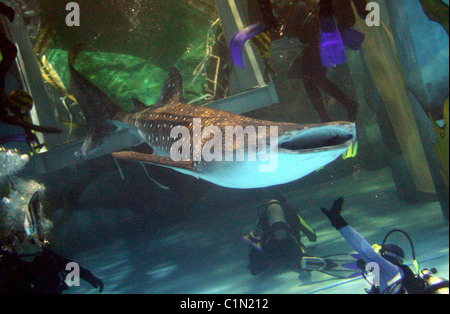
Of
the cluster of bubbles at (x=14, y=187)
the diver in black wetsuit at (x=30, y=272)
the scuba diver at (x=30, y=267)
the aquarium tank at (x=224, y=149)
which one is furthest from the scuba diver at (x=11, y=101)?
the cluster of bubbles at (x=14, y=187)

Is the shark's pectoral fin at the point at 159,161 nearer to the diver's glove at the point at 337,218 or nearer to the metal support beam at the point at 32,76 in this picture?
the diver's glove at the point at 337,218

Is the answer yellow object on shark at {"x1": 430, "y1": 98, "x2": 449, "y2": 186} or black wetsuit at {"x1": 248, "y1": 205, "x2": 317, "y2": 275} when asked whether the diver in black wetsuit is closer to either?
black wetsuit at {"x1": 248, "y1": 205, "x2": 317, "y2": 275}

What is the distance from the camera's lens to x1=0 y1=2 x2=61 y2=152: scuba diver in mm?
4527

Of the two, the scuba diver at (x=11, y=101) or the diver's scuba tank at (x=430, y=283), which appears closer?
the diver's scuba tank at (x=430, y=283)

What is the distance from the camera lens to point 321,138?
6.52 feet

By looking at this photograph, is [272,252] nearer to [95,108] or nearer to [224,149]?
[224,149]

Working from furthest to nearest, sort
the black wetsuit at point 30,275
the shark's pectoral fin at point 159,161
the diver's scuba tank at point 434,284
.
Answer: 1. the black wetsuit at point 30,275
2. the shark's pectoral fin at point 159,161
3. the diver's scuba tank at point 434,284

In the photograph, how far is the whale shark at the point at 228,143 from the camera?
190cm

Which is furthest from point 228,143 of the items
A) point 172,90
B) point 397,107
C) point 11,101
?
point 11,101

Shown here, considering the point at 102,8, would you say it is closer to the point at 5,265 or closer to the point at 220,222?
the point at 5,265

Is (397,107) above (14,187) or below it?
below

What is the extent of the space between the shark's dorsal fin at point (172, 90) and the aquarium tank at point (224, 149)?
0.03 meters

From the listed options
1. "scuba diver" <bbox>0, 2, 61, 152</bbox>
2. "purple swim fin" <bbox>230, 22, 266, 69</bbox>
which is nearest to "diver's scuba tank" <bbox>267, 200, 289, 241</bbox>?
"purple swim fin" <bbox>230, 22, 266, 69</bbox>

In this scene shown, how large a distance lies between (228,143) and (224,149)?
0.07m
